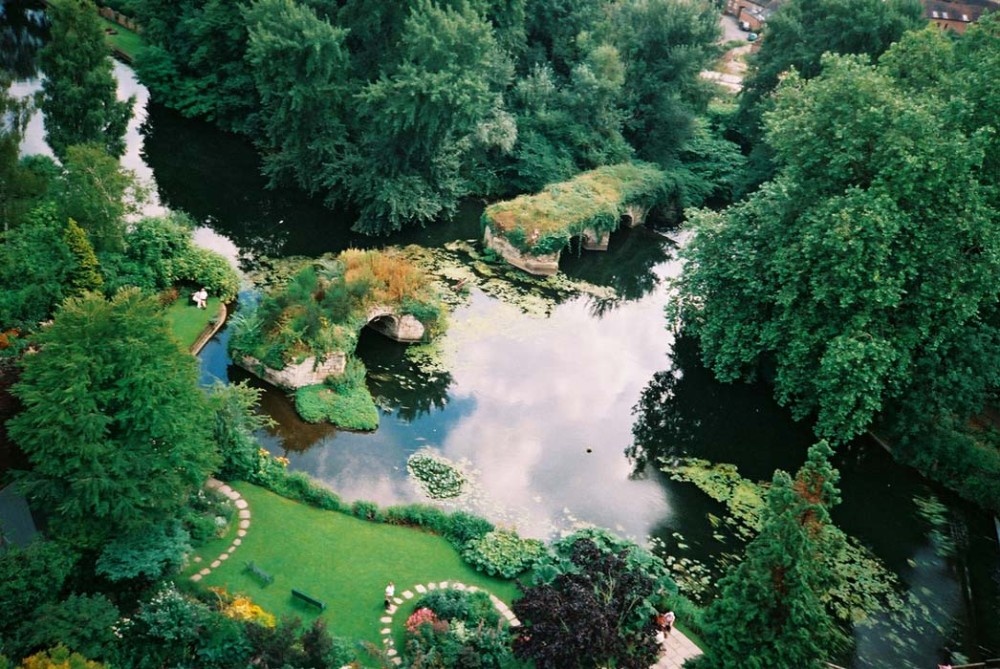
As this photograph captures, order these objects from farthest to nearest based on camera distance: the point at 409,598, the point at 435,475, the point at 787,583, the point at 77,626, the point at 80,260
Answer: the point at 80,260 → the point at 435,475 → the point at 409,598 → the point at 77,626 → the point at 787,583

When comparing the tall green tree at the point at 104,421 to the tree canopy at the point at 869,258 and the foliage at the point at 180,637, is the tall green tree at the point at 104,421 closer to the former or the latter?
the foliage at the point at 180,637

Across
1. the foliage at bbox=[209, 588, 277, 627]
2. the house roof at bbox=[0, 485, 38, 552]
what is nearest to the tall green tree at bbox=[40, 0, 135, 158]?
the house roof at bbox=[0, 485, 38, 552]

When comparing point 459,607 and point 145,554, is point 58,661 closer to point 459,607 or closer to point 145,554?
point 145,554

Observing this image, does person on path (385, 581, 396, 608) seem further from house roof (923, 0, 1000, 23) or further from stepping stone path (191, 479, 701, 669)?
house roof (923, 0, 1000, 23)

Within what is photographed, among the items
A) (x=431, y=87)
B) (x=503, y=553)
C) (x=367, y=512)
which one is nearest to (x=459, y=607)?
(x=503, y=553)

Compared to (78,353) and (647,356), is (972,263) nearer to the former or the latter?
(647,356)

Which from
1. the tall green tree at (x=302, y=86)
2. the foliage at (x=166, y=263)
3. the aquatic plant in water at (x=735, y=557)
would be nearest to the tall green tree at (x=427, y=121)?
the tall green tree at (x=302, y=86)

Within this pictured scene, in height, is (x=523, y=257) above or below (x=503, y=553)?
below
